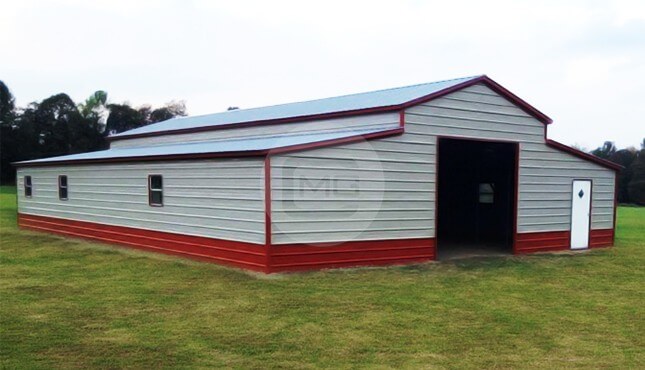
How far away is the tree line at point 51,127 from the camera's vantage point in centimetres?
5538

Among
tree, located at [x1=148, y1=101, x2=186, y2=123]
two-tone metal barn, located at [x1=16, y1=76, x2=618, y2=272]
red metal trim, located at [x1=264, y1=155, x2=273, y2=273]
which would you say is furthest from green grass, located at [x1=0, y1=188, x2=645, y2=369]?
tree, located at [x1=148, y1=101, x2=186, y2=123]

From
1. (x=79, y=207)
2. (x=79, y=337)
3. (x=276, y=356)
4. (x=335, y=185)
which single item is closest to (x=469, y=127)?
(x=335, y=185)

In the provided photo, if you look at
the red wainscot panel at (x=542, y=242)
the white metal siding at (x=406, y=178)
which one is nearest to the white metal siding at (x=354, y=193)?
the white metal siding at (x=406, y=178)

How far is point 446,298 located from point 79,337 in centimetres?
610

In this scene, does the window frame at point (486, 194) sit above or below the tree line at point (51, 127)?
below

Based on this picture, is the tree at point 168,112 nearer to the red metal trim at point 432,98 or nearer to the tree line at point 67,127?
the tree line at point 67,127

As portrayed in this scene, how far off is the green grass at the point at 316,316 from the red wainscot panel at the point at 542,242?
2.41 meters

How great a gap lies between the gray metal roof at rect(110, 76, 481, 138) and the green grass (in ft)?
15.5

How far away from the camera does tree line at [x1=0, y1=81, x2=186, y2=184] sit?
182 ft

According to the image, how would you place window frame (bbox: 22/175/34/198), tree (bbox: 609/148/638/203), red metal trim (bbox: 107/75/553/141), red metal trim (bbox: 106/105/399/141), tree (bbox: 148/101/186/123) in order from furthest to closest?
1. tree (bbox: 609/148/638/203)
2. tree (bbox: 148/101/186/123)
3. window frame (bbox: 22/175/34/198)
4. red metal trim (bbox: 106/105/399/141)
5. red metal trim (bbox: 107/75/553/141)

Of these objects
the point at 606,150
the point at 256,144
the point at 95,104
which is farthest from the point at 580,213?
the point at 606,150

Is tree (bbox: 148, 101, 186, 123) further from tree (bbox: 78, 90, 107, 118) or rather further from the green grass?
the green grass

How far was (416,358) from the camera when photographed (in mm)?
6957

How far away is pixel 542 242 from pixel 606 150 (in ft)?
254
